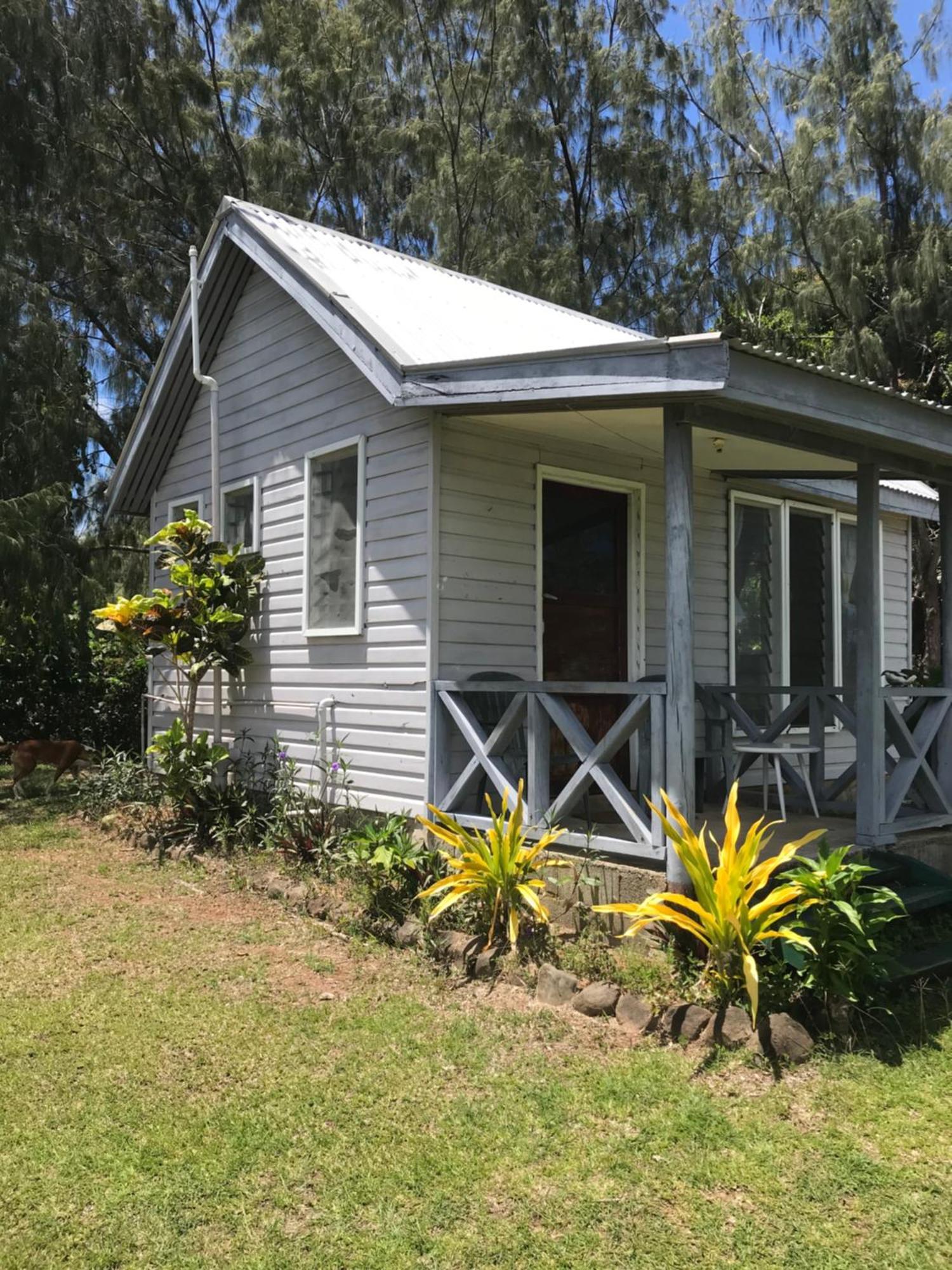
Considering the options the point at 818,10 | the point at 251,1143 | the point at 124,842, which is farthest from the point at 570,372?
the point at 818,10

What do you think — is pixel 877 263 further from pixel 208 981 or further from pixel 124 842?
pixel 208 981

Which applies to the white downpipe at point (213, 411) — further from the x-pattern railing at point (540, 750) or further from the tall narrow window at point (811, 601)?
the tall narrow window at point (811, 601)

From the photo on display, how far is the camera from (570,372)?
532 centimetres

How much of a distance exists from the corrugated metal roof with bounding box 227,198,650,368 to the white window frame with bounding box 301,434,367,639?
2.97ft

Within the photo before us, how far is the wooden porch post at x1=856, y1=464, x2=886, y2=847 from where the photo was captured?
5.83 m

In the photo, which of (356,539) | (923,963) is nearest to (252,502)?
(356,539)

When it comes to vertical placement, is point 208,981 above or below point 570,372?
below

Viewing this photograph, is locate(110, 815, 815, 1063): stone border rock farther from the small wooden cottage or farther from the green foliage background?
the green foliage background

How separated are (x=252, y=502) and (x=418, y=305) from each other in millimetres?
2381

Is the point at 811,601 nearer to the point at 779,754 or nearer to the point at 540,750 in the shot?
the point at 779,754

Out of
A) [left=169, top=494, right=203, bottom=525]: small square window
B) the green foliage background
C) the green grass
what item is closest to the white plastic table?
the green grass

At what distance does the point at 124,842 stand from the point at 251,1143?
539 cm

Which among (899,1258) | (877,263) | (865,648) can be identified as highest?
(877,263)

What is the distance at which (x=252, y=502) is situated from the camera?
9188mm
